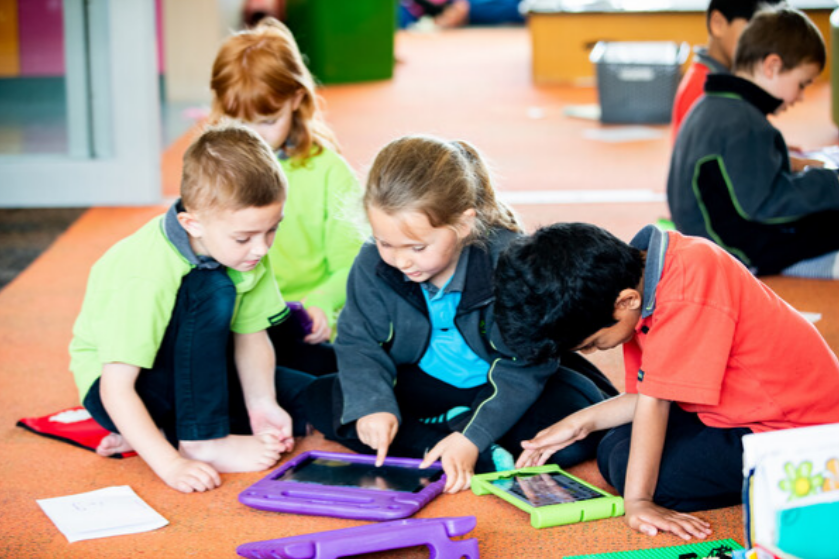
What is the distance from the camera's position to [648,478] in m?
1.50

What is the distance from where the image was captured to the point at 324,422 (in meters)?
1.82

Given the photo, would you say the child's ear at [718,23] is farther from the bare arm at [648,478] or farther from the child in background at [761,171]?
the bare arm at [648,478]

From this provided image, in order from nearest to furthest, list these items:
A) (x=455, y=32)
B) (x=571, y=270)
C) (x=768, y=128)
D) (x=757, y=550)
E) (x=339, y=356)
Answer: (x=757, y=550), (x=571, y=270), (x=339, y=356), (x=768, y=128), (x=455, y=32)

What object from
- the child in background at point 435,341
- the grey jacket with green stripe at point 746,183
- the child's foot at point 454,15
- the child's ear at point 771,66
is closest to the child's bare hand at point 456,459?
the child in background at point 435,341

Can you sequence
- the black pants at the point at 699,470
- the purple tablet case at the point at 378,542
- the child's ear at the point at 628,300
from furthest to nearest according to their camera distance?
the black pants at the point at 699,470 → the child's ear at the point at 628,300 → the purple tablet case at the point at 378,542

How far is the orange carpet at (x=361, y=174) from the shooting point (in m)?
1.50

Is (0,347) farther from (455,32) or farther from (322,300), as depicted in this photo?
(455,32)

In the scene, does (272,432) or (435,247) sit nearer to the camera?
(435,247)

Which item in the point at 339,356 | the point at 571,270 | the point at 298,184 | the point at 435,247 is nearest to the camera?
the point at 571,270

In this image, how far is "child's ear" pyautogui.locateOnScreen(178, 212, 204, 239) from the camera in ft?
5.38

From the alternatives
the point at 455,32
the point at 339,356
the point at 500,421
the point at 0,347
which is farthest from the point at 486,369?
the point at 455,32

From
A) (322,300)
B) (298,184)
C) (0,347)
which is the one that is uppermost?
(298,184)

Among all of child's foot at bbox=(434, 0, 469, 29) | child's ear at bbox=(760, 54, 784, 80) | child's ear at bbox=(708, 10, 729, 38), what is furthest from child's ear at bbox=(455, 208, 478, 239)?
child's foot at bbox=(434, 0, 469, 29)

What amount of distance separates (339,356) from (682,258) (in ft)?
2.04
